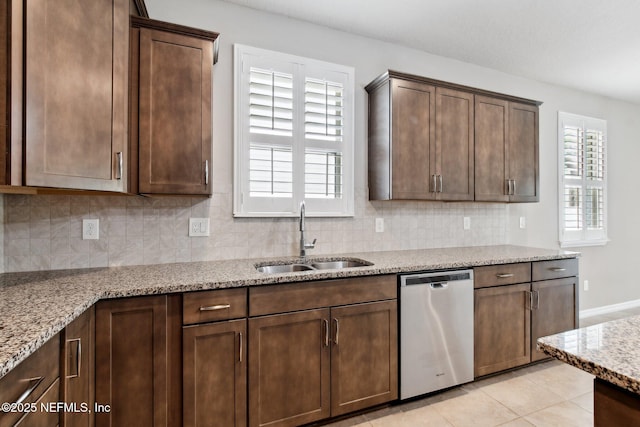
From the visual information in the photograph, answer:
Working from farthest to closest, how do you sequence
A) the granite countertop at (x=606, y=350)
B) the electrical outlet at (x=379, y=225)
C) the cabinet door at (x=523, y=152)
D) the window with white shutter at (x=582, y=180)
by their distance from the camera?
the window with white shutter at (x=582, y=180), the cabinet door at (x=523, y=152), the electrical outlet at (x=379, y=225), the granite countertop at (x=606, y=350)

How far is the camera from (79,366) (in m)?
1.30

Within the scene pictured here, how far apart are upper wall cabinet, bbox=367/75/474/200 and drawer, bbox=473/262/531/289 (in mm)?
646

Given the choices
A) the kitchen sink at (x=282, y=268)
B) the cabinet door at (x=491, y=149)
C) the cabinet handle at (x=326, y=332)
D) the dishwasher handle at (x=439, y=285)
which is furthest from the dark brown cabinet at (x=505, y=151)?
the cabinet handle at (x=326, y=332)

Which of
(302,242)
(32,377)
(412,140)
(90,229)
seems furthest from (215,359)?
(412,140)

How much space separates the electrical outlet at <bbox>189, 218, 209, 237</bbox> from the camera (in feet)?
7.46

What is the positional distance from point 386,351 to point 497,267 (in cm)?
108

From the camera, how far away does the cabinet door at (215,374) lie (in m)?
1.62

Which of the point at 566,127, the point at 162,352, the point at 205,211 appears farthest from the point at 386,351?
the point at 566,127

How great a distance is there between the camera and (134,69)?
184 cm

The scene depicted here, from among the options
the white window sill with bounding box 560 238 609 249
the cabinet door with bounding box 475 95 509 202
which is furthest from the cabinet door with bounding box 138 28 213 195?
the white window sill with bounding box 560 238 609 249

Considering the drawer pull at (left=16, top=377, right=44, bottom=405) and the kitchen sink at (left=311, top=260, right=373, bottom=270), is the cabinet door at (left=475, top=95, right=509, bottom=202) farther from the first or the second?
the drawer pull at (left=16, top=377, right=44, bottom=405)

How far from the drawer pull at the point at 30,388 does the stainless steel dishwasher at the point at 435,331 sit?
5.74 ft

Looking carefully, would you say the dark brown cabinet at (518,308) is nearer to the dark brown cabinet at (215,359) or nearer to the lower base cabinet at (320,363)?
the lower base cabinet at (320,363)

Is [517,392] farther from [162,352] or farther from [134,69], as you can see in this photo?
[134,69]
